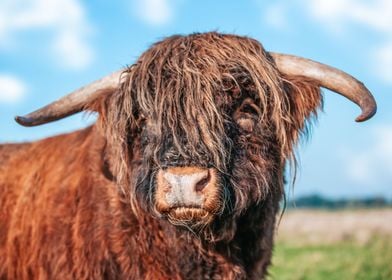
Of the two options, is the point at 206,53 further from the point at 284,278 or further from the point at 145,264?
the point at 284,278

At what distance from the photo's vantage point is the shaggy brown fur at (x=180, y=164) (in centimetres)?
504

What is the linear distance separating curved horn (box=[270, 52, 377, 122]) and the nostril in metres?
1.14

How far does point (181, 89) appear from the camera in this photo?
521 cm

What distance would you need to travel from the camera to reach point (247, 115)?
5242mm

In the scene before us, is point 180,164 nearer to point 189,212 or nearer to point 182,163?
point 182,163

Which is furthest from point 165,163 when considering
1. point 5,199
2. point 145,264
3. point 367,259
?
point 367,259

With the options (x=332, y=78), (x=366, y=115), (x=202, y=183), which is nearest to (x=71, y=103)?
(x=202, y=183)

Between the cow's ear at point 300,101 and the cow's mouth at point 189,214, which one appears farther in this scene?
the cow's ear at point 300,101

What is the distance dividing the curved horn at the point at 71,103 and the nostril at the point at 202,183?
1.40 meters

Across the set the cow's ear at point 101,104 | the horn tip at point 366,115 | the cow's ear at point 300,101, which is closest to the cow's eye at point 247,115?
the cow's ear at point 300,101

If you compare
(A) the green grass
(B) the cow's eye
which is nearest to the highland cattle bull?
(B) the cow's eye

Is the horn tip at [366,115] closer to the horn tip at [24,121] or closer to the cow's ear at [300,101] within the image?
the cow's ear at [300,101]

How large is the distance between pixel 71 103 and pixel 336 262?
8019mm

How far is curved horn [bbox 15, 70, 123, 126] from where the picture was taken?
581cm
